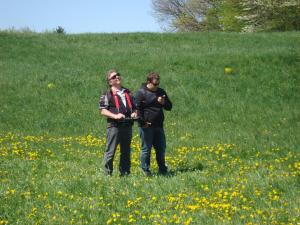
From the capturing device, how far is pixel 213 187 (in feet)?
25.3

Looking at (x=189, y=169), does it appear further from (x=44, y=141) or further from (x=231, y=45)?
(x=231, y=45)

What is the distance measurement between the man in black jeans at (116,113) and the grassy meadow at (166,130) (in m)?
0.59

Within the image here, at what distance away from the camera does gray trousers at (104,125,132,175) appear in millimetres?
8898

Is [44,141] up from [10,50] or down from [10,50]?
down

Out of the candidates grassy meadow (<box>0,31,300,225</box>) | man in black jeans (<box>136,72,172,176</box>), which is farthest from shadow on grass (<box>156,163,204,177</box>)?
man in black jeans (<box>136,72,172,176</box>)

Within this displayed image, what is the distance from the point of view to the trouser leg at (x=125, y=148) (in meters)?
8.95

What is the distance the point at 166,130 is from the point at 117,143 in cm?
648

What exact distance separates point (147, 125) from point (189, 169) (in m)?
1.38

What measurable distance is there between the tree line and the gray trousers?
29.9 meters

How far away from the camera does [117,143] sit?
8.96m

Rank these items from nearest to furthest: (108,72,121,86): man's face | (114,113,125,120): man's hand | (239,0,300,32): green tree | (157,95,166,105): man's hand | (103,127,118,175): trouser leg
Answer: (114,113,125,120): man's hand
(108,72,121,86): man's face
(103,127,118,175): trouser leg
(157,95,166,105): man's hand
(239,0,300,32): green tree

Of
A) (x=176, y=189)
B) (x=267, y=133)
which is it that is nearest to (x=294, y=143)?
(x=267, y=133)

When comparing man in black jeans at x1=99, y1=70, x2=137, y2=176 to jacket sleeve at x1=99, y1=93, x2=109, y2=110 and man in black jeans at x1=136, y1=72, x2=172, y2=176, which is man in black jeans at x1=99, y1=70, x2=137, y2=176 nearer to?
jacket sleeve at x1=99, y1=93, x2=109, y2=110

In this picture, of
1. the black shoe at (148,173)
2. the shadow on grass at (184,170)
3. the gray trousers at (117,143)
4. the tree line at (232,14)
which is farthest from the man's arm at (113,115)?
the tree line at (232,14)
